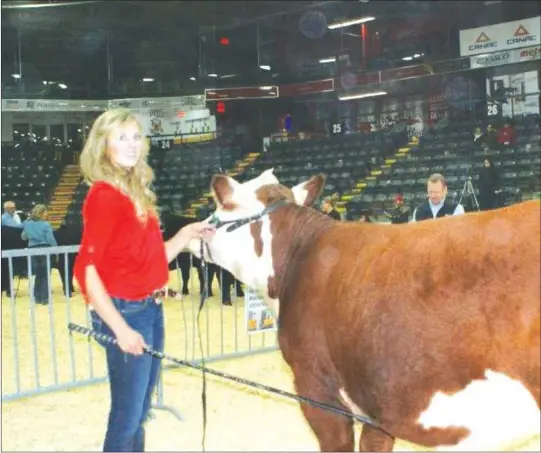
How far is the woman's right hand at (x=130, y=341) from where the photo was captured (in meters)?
1.79

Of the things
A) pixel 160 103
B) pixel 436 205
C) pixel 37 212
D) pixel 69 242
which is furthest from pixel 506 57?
pixel 37 212

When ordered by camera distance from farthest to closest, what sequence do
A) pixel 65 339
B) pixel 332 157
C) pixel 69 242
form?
1. pixel 69 242
2. pixel 332 157
3. pixel 65 339

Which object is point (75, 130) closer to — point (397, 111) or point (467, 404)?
point (397, 111)

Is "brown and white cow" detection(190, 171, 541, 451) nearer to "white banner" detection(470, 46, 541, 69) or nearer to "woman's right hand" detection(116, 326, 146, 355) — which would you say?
"woman's right hand" detection(116, 326, 146, 355)

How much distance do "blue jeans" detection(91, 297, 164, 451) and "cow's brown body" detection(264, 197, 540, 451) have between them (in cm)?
43

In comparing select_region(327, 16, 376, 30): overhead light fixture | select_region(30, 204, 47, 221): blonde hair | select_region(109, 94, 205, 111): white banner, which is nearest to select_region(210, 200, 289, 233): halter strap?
select_region(109, 94, 205, 111): white banner

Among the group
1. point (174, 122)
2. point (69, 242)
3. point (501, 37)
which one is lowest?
point (69, 242)

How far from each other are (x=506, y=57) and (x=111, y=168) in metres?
6.87

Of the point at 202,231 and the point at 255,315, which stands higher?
the point at 202,231

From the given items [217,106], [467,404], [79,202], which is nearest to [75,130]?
[79,202]

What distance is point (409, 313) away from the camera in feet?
5.39

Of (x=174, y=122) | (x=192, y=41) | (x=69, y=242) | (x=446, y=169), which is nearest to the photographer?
(x=446, y=169)

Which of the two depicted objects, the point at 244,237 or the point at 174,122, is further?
the point at 174,122

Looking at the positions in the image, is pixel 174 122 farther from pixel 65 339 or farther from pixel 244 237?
pixel 244 237
